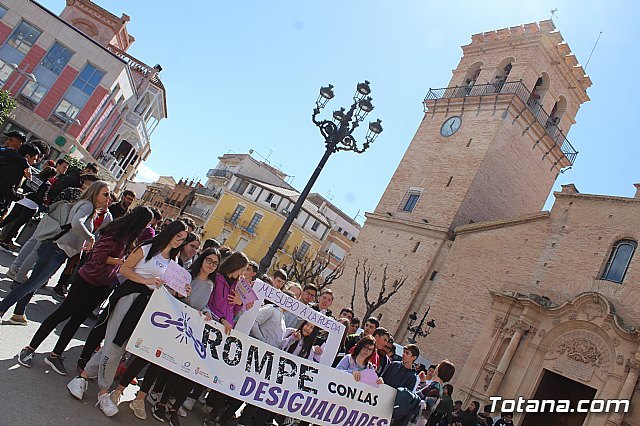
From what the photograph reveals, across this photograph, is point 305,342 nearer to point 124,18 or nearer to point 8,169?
point 8,169

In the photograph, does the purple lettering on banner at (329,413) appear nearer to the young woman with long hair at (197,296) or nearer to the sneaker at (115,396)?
the young woman with long hair at (197,296)

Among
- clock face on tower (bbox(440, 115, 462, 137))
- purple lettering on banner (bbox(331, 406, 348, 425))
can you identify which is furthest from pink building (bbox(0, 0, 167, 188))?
purple lettering on banner (bbox(331, 406, 348, 425))

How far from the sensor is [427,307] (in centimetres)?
2330

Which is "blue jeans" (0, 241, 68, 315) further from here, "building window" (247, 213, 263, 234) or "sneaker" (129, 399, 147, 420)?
"building window" (247, 213, 263, 234)

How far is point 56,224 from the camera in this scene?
20.5 ft

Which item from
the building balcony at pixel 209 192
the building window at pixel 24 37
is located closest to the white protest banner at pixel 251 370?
the building window at pixel 24 37

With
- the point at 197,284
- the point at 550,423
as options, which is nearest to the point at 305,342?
the point at 197,284

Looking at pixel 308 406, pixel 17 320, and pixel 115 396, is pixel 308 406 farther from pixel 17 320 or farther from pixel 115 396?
pixel 17 320

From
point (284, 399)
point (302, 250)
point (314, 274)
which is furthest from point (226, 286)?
point (302, 250)

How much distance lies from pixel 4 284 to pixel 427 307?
1852 centimetres

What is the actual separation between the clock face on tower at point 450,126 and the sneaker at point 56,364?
81.1 ft

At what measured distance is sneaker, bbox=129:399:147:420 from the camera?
17.2ft

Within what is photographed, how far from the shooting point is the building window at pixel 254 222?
5247cm

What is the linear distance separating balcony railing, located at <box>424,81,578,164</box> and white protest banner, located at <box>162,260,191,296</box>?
915 inches
